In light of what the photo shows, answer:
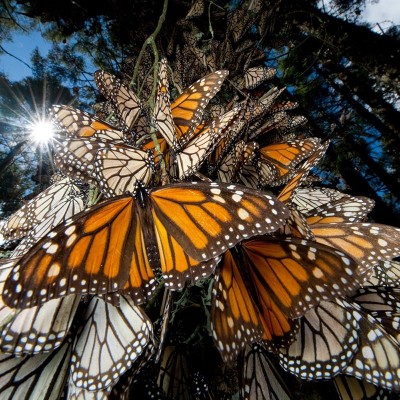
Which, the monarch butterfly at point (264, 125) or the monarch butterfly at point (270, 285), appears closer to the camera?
the monarch butterfly at point (270, 285)

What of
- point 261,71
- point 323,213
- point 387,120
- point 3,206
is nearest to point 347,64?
point 387,120

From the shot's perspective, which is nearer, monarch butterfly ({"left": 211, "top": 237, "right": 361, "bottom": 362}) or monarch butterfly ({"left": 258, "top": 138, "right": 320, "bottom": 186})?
monarch butterfly ({"left": 211, "top": 237, "right": 361, "bottom": 362})

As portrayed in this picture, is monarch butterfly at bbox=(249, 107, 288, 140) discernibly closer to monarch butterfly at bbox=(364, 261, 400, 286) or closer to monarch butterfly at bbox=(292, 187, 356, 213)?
monarch butterfly at bbox=(292, 187, 356, 213)

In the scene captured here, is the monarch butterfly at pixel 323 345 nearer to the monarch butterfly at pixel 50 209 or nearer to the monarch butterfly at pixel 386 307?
the monarch butterfly at pixel 386 307

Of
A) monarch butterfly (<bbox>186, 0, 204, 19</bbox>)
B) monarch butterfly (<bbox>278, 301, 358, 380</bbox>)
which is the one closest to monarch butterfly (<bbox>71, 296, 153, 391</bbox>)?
monarch butterfly (<bbox>278, 301, 358, 380</bbox>)

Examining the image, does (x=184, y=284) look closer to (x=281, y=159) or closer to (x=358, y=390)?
(x=358, y=390)

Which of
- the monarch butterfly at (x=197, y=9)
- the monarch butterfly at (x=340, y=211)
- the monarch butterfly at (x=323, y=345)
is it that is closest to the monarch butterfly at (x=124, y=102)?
the monarch butterfly at (x=340, y=211)
